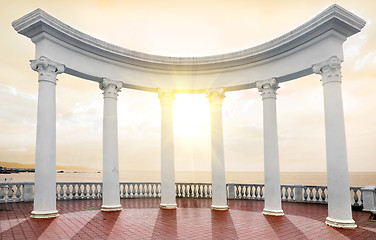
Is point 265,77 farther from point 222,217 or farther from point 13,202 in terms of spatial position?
point 13,202

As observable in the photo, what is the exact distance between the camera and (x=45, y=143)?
16.8 meters

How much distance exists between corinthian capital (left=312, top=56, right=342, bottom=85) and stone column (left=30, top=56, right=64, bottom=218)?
15691mm

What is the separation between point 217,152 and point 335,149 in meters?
8.32

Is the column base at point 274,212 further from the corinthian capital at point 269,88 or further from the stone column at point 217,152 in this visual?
the corinthian capital at point 269,88

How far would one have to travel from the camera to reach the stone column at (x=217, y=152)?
68.7 ft

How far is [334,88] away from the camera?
15750 millimetres

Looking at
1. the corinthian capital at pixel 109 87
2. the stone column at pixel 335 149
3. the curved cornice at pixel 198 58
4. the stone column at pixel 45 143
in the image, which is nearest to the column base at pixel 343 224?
the stone column at pixel 335 149

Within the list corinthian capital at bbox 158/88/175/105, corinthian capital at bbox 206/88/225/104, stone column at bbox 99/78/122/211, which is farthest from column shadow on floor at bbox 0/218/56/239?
corinthian capital at bbox 206/88/225/104

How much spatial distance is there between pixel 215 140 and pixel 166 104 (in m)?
4.73

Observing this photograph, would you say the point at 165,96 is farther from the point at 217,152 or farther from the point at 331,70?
the point at 331,70

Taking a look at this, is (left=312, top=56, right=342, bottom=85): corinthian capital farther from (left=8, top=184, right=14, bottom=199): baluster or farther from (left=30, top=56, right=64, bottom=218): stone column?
(left=8, top=184, right=14, bottom=199): baluster

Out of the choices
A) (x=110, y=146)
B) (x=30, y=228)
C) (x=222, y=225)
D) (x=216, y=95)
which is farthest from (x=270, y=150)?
(x=30, y=228)

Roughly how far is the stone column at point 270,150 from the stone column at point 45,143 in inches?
522

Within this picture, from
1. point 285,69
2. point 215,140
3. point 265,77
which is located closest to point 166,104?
point 215,140
